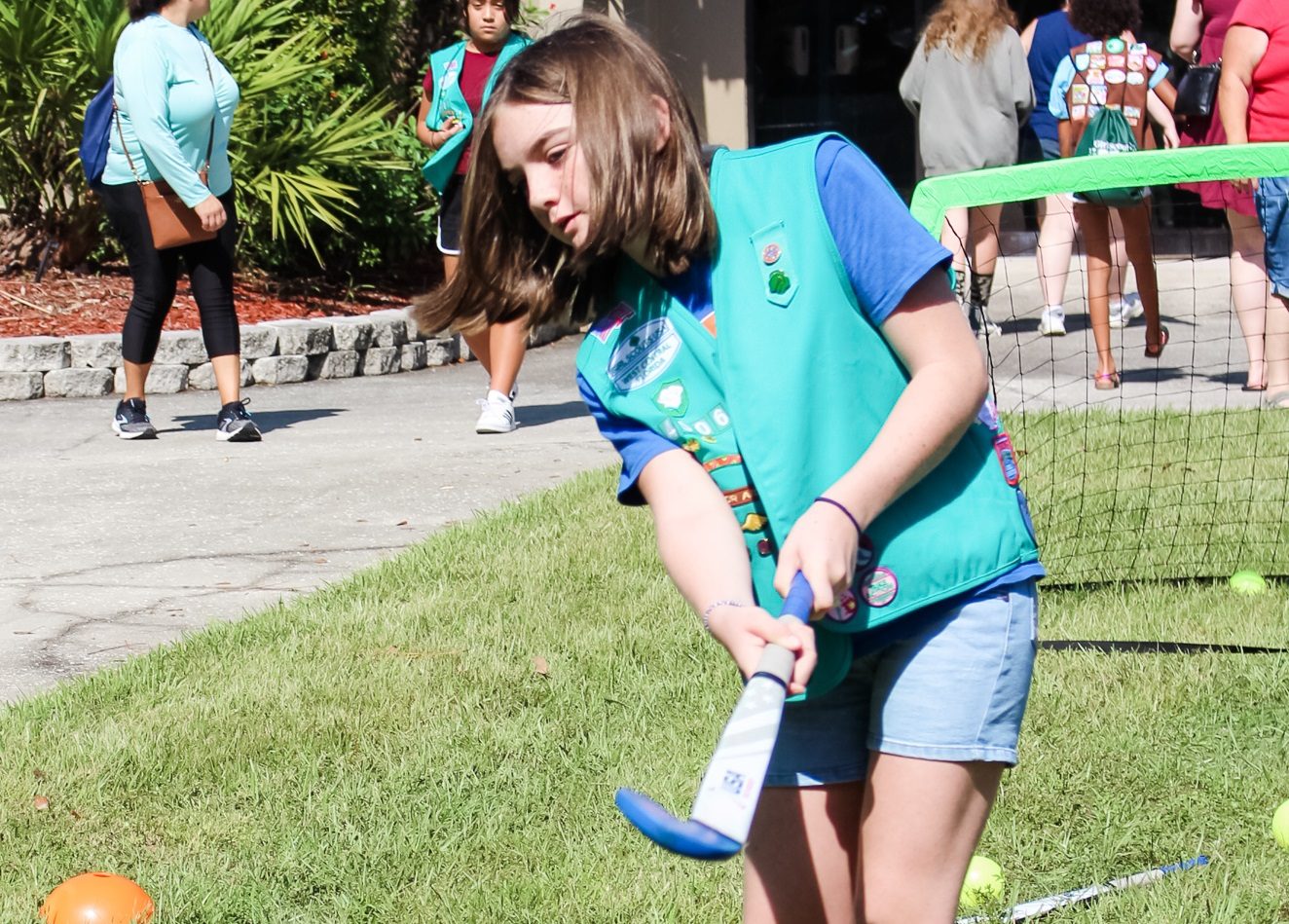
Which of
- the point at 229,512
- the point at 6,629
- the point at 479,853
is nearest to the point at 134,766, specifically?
the point at 479,853

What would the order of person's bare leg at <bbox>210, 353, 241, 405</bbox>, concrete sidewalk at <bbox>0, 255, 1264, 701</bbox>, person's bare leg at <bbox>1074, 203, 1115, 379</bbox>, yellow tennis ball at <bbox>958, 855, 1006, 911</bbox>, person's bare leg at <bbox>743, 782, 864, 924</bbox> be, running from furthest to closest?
person's bare leg at <bbox>1074, 203, 1115, 379</bbox> → person's bare leg at <bbox>210, 353, 241, 405</bbox> → concrete sidewalk at <bbox>0, 255, 1264, 701</bbox> → yellow tennis ball at <bbox>958, 855, 1006, 911</bbox> → person's bare leg at <bbox>743, 782, 864, 924</bbox>

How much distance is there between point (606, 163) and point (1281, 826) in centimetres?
199

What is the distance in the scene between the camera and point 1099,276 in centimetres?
811

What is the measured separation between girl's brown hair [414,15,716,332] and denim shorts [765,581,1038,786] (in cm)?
59

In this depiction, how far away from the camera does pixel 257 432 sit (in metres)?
7.55

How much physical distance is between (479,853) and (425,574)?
6.27 ft

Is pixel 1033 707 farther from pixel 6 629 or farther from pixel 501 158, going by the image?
pixel 6 629

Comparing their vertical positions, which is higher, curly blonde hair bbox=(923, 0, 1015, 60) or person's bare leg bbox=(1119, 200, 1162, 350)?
curly blonde hair bbox=(923, 0, 1015, 60)

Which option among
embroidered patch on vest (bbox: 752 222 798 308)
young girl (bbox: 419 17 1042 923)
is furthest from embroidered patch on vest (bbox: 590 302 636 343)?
embroidered patch on vest (bbox: 752 222 798 308)

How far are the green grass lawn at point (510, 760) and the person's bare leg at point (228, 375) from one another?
2.82m

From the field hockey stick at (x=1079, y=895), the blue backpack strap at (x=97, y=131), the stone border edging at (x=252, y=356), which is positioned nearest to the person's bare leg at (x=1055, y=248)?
the stone border edging at (x=252, y=356)

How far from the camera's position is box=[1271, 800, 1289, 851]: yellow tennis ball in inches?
124

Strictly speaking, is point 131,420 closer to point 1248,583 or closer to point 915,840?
point 1248,583

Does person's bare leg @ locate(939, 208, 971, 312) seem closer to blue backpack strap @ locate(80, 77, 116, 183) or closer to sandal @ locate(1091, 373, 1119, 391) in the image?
sandal @ locate(1091, 373, 1119, 391)
